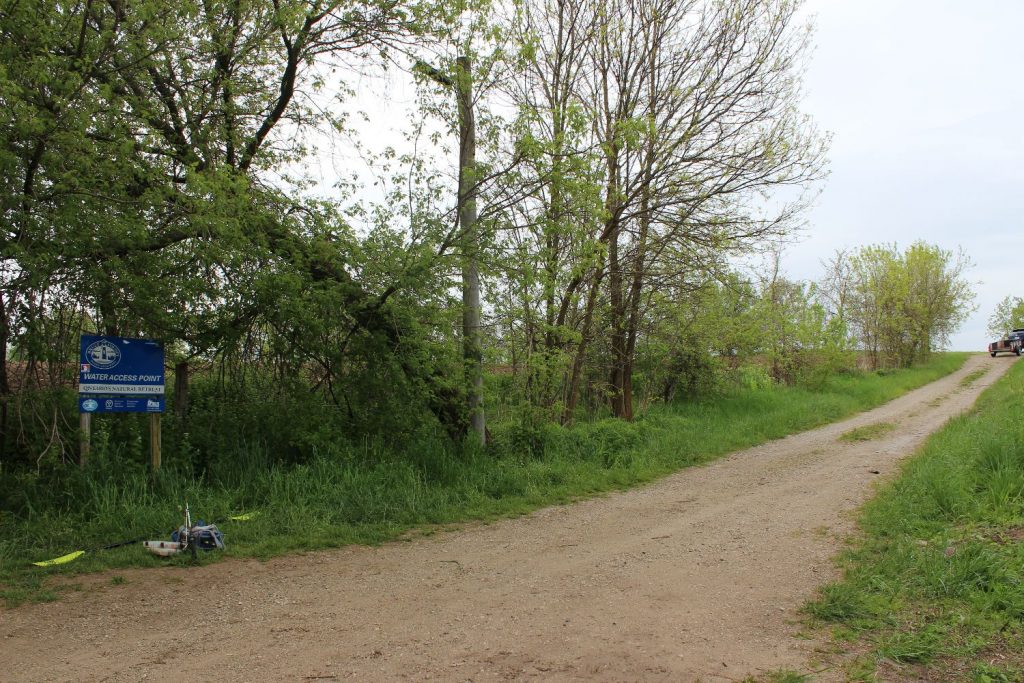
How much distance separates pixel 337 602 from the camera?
5.14 metres

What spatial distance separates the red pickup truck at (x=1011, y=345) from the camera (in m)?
47.8

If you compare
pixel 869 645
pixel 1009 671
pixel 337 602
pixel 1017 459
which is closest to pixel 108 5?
pixel 337 602

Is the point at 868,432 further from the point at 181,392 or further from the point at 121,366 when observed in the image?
the point at 121,366

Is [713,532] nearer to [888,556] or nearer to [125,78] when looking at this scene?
[888,556]

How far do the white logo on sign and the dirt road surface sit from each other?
272 centimetres

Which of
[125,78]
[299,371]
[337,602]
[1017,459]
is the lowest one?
[337,602]

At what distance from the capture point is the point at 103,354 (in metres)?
7.50

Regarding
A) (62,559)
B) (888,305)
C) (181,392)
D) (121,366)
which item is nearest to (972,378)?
(888,305)

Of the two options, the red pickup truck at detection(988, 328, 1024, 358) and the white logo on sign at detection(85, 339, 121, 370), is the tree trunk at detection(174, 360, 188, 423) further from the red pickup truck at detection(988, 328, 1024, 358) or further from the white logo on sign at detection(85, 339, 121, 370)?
the red pickup truck at detection(988, 328, 1024, 358)

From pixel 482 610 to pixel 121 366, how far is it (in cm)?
513

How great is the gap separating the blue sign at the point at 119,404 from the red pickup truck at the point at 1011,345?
5565cm

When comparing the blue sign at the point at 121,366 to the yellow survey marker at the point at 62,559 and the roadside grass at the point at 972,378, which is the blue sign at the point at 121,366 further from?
the roadside grass at the point at 972,378

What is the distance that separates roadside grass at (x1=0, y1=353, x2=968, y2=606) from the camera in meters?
6.38

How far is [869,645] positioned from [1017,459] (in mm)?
4563
